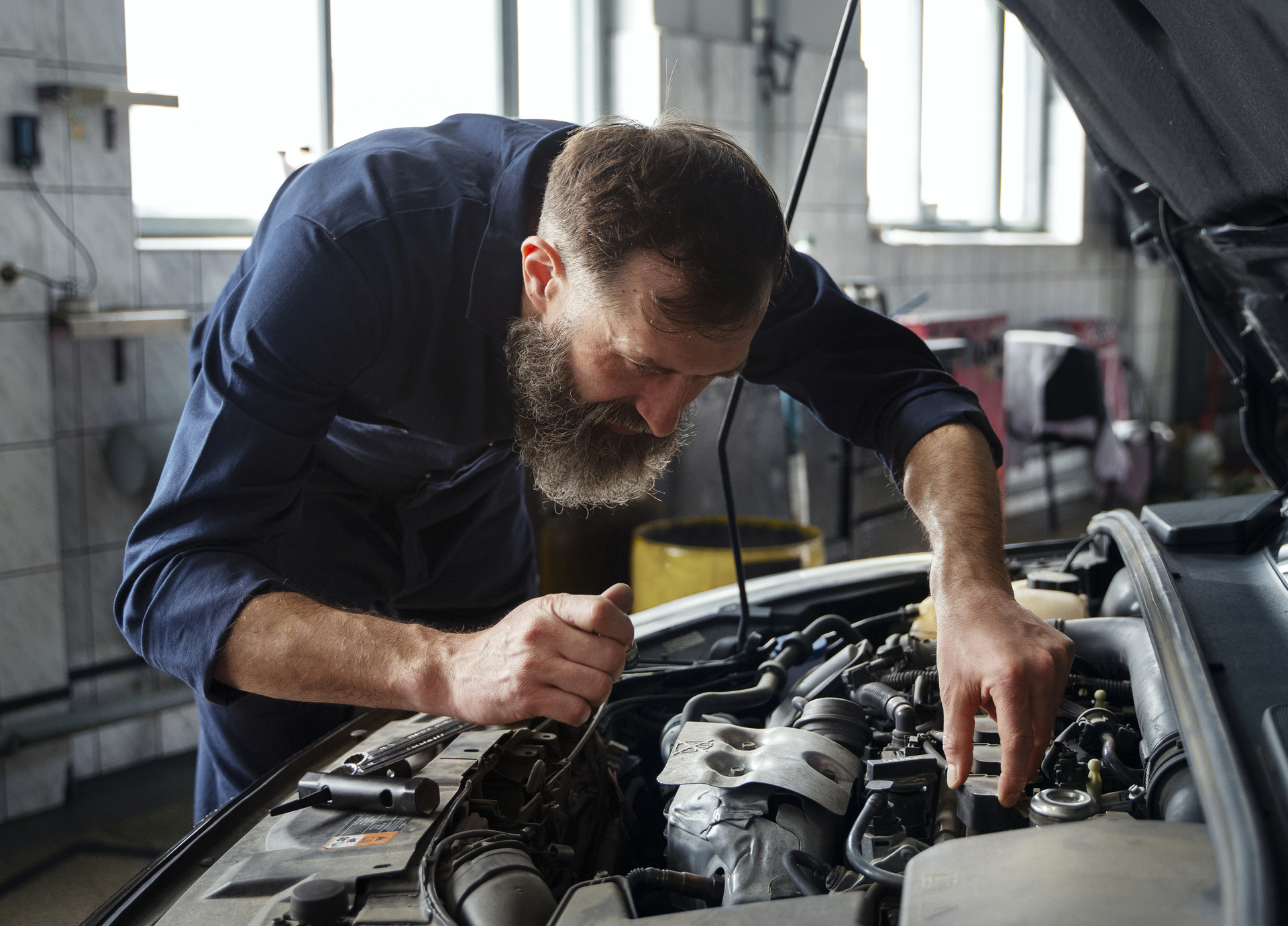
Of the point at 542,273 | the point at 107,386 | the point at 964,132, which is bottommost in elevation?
the point at 107,386

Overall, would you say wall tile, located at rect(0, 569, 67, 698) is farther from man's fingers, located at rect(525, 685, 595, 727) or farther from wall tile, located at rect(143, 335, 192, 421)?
man's fingers, located at rect(525, 685, 595, 727)

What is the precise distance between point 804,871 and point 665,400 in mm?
563

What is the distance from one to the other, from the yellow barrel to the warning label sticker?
1774 millimetres

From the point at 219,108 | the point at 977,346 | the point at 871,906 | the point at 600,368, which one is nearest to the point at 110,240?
the point at 219,108

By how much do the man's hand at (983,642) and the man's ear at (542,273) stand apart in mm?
539

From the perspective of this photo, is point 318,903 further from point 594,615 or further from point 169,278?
point 169,278

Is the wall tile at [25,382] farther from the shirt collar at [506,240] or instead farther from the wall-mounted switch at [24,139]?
the shirt collar at [506,240]

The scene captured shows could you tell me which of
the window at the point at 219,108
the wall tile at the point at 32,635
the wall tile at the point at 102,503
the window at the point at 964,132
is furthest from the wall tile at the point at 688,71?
the wall tile at the point at 32,635

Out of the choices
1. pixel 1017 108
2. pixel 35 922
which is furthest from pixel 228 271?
pixel 1017 108

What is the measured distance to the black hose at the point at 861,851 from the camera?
810 mm

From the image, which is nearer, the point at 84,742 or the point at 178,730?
the point at 84,742

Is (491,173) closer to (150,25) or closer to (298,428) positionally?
(298,428)

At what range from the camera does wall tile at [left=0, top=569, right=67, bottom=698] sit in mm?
2781

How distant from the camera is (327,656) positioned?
1052 mm
